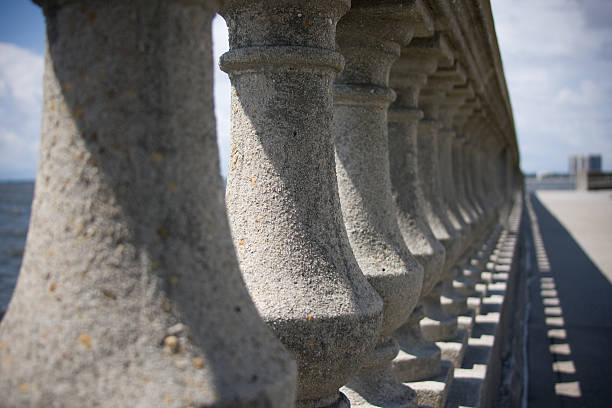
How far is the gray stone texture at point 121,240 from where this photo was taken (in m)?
1.43

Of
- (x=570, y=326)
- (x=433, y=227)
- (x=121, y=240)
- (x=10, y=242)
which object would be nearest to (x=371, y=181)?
(x=121, y=240)

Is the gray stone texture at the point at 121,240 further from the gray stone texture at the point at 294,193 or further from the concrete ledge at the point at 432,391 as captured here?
the concrete ledge at the point at 432,391

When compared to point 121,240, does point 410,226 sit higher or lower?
lower

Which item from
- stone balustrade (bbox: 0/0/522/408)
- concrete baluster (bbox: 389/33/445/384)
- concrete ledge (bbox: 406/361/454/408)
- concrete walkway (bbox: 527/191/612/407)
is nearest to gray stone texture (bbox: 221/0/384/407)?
stone balustrade (bbox: 0/0/522/408)

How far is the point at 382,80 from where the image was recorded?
380 cm

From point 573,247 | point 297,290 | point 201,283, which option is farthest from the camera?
point 573,247

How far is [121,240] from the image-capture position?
4.86ft

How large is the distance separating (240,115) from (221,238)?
1.16 meters

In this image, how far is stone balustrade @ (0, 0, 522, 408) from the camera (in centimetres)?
146

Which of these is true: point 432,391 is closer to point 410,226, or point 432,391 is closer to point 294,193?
point 410,226

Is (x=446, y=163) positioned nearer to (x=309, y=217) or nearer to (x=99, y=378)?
(x=309, y=217)

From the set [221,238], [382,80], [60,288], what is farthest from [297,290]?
[382,80]

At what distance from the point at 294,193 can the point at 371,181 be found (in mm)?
1106

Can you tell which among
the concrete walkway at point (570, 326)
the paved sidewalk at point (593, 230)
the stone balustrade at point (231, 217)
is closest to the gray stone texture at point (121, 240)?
the stone balustrade at point (231, 217)
